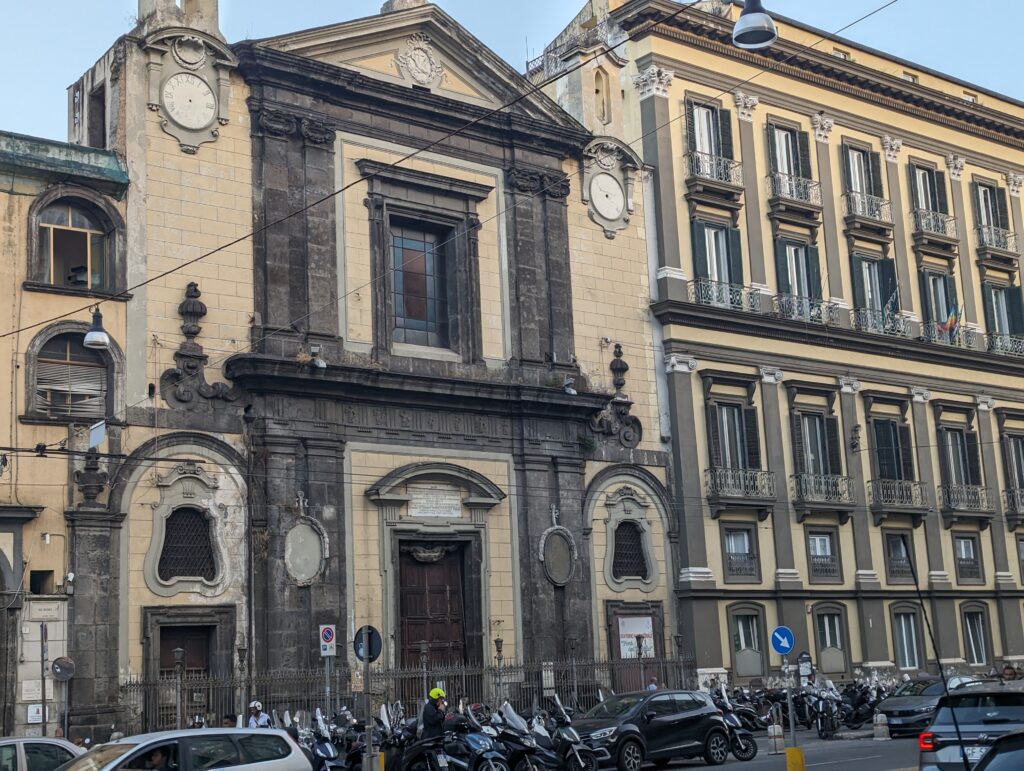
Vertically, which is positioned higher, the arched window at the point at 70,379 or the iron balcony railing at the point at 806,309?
the iron balcony railing at the point at 806,309

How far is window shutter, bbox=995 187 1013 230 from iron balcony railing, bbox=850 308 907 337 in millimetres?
7547

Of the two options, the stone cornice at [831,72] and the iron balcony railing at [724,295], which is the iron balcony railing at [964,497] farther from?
the stone cornice at [831,72]

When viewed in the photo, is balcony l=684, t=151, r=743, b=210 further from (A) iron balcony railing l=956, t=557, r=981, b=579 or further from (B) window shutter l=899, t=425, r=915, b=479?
(A) iron balcony railing l=956, t=557, r=981, b=579

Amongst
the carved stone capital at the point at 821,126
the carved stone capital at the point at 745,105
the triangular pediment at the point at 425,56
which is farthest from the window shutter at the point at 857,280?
the triangular pediment at the point at 425,56

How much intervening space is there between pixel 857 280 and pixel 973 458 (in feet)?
22.2

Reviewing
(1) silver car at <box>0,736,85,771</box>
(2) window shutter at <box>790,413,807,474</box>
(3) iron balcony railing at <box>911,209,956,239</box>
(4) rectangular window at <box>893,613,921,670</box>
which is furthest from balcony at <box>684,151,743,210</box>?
(1) silver car at <box>0,736,85,771</box>

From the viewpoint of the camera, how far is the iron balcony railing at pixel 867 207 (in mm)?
41344

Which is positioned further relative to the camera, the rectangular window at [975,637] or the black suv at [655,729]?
the rectangular window at [975,637]

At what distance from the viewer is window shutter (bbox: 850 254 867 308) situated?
134 feet

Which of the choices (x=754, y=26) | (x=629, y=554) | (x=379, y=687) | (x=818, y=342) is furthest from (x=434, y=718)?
(x=818, y=342)

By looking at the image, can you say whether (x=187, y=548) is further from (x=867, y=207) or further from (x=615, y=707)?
(x=867, y=207)

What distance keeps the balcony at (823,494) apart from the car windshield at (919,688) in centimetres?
617

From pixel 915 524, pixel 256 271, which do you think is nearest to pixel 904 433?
pixel 915 524

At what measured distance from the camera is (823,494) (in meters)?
37.9
